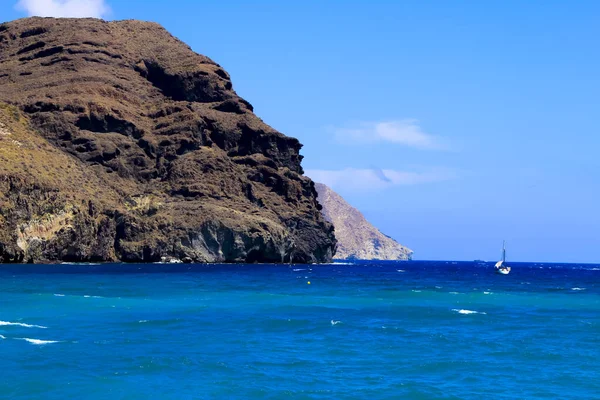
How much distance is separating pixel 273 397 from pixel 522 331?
28101mm

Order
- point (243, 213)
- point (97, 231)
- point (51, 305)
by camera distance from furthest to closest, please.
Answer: point (243, 213) → point (97, 231) → point (51, 305)

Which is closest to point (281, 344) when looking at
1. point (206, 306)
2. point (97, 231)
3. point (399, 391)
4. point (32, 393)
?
point (399, 391)

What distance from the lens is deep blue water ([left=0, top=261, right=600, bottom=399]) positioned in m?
32.7

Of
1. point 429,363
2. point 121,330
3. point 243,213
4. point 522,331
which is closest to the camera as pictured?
→ point 429,363

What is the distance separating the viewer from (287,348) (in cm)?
4288

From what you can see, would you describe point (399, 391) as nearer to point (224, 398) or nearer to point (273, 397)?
point (273, 397)

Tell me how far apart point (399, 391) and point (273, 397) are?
18.4ft

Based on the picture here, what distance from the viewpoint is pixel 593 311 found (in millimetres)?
71625

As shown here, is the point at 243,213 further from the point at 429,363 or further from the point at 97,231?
the point at 429,363

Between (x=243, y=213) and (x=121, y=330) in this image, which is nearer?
(x=121, y=330)

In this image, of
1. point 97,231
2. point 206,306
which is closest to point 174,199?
point 97,231

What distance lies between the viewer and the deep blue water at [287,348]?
3272 cm

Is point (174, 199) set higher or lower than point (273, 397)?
higher

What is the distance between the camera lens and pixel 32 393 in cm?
3066
